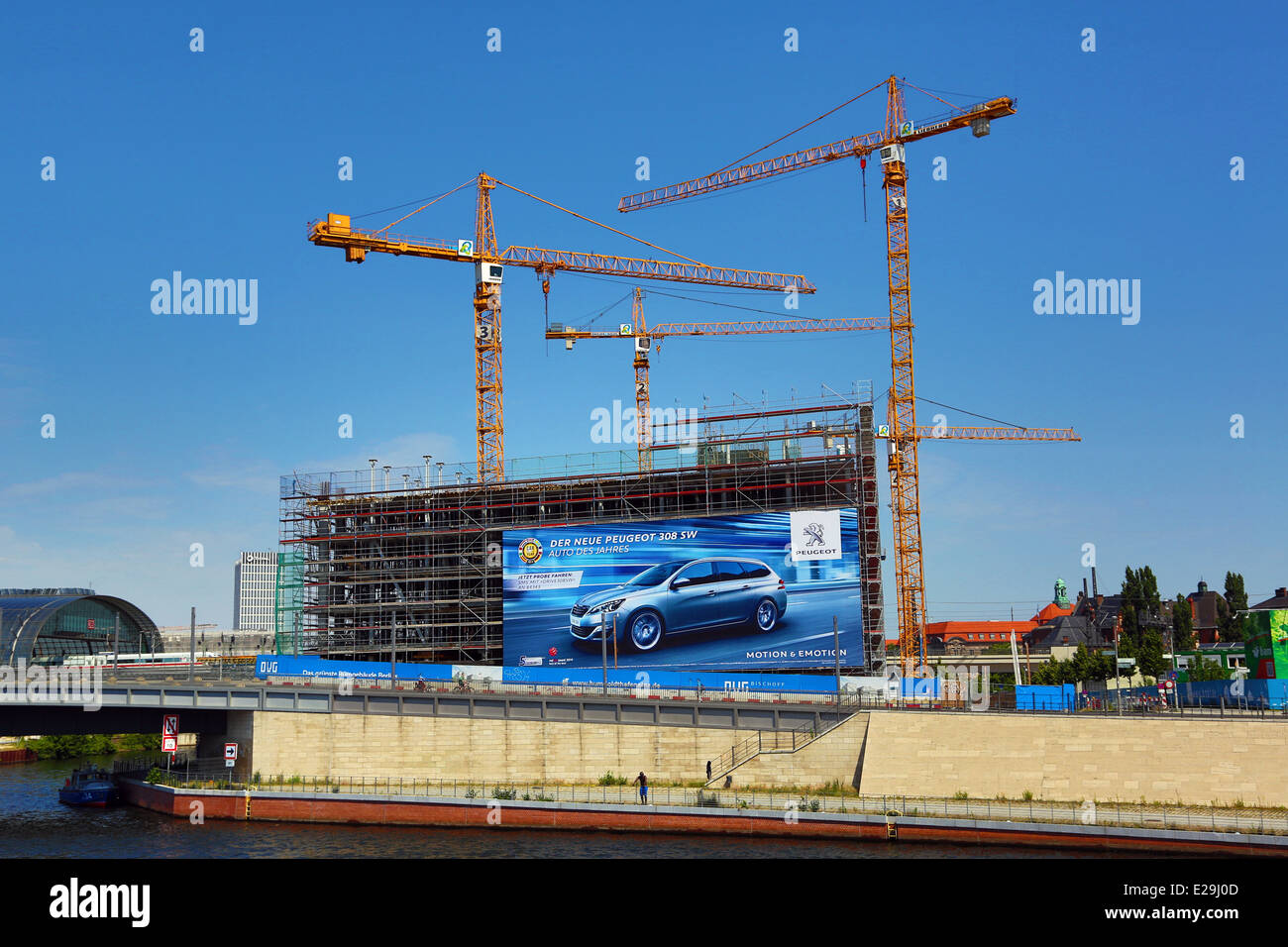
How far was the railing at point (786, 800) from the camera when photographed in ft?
143

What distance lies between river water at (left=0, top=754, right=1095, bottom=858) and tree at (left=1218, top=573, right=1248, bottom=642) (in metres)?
82.9

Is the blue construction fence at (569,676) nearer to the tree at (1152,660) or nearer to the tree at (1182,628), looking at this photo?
the tree at (1152,660)

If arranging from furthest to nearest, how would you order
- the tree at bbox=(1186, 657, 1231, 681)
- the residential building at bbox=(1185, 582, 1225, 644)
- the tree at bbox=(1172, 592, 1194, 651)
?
the residential building at bbox=(1185, 582, 1225, 644) < the tree at bbox=(1172, 592, 1194, 651) < the tree at bbox=(1186, 657, 1231, 681)

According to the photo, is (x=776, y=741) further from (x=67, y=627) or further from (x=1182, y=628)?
(x=67, y=627)

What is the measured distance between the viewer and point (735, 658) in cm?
7694

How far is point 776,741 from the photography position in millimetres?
55031

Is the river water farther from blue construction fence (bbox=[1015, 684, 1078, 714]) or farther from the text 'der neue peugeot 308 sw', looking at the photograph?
the text 'der neue peugeot 308 sw'

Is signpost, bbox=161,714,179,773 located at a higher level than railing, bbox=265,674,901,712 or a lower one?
lower

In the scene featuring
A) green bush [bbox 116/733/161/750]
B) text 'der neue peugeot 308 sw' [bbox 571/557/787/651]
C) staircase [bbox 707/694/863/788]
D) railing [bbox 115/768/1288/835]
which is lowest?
green bush [bbox 116/733/161/750]

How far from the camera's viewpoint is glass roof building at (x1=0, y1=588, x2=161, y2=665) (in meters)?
99.7

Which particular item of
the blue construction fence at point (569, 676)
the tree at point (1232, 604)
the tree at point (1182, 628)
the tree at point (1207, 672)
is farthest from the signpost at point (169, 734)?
the tree at point (1232, 604)

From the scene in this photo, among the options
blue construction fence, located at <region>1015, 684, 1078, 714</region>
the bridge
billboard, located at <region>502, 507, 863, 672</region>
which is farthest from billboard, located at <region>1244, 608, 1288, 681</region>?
the bridge
